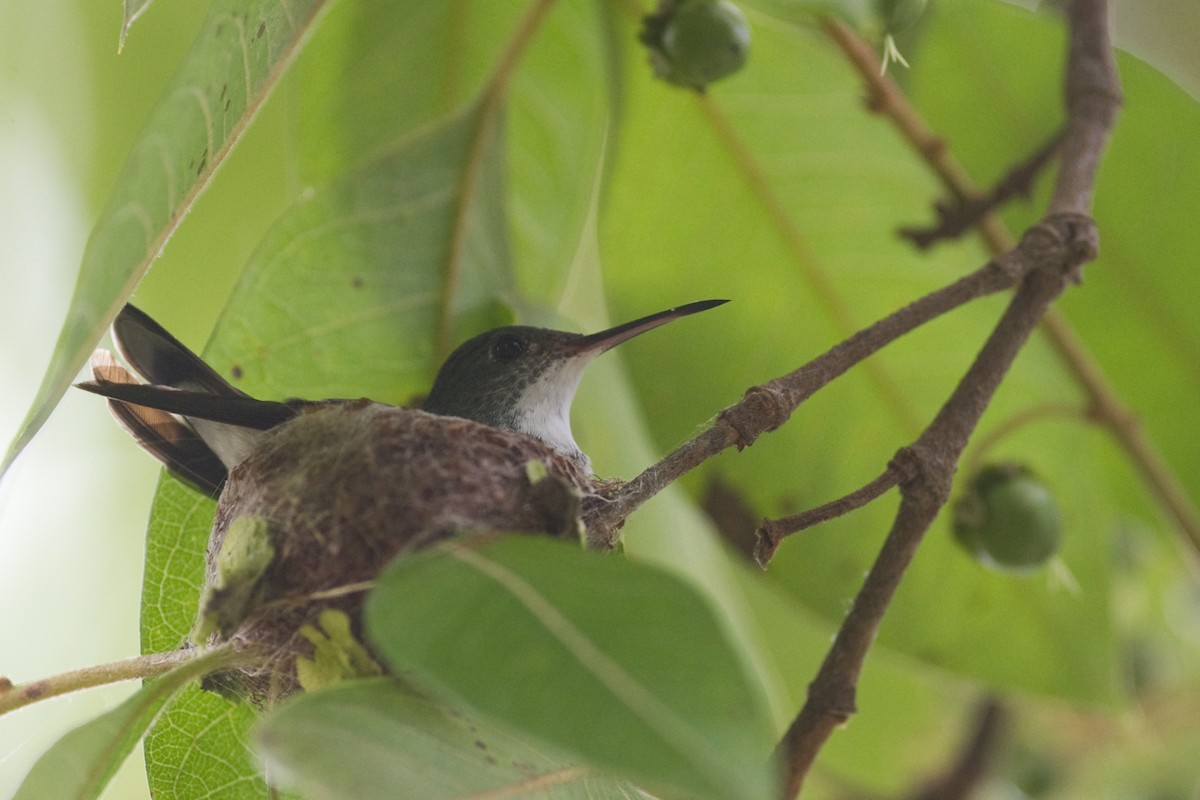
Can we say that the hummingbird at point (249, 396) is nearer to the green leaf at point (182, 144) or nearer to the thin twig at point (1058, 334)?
the green leaf at point (182, 144)

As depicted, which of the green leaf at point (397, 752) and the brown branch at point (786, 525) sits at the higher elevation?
the green leaf at point (397, 752)

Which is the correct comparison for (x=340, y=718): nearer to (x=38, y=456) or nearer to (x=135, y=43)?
(x=38, y=456)

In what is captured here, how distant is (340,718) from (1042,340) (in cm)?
178

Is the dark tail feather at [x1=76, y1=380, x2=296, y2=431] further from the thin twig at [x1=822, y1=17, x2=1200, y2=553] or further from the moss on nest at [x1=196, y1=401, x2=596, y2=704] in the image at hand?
the thin twig at [x1=822, y1=17, x2=1200, y2=553]

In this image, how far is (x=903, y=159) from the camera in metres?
2.28

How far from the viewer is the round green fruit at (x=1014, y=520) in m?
2.03

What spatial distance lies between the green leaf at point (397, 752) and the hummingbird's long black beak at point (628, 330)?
695 mm

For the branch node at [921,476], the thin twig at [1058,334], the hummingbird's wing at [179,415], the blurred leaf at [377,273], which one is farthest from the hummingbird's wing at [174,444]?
the thin twig at [1058,334]

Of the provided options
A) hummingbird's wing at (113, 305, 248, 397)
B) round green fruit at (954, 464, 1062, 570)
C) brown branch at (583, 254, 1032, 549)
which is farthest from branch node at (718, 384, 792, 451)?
round green fruit at (954, 464, 1062, 570)

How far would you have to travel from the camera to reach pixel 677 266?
2213 mm

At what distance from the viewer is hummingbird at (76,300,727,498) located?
5.27 feet

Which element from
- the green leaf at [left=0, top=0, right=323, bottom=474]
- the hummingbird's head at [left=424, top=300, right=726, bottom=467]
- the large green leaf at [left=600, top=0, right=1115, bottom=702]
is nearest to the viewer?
the green leaf at [left=0, top=0, right=323, bottom=474]

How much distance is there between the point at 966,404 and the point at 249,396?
104 cm

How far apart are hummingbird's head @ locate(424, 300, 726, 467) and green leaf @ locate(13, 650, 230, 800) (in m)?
Result: 0.93
